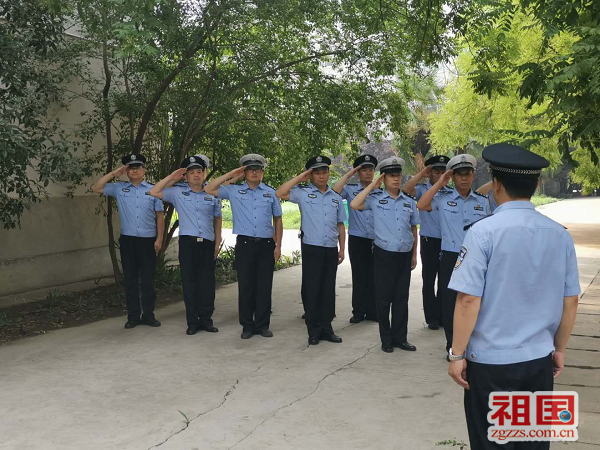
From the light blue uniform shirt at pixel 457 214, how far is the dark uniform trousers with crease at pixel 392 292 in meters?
0.48

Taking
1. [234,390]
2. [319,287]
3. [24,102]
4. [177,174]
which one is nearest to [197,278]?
[177,174]

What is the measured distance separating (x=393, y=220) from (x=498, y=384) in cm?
395

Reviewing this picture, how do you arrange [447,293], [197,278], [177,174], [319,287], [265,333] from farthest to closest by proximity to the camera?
[197,278]
[177,174]
[265,333]
[319,287]
[447,293]

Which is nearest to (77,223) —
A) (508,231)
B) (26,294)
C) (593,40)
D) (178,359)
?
(26,294)

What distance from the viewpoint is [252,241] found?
7.26 meters

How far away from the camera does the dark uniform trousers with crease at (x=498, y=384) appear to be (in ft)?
9.30

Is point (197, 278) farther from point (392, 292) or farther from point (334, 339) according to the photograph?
point (392, 292)

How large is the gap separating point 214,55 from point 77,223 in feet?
12.0

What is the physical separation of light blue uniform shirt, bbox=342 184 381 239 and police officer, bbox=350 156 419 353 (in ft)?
3.69

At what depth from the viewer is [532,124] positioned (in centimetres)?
1698

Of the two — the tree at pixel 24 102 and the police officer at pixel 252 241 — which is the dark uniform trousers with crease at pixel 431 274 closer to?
the police officer at pixel 252 241

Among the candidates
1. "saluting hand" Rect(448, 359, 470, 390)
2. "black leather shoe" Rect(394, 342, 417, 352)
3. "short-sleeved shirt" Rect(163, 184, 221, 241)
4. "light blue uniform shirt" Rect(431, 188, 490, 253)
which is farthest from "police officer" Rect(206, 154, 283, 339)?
"saluting hand" Rect(448, 359, 470, 390)

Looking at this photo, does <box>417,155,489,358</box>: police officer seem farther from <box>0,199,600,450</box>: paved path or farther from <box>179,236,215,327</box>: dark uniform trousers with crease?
<box>179,236,215,327</box>: dark uniform trousers with crease

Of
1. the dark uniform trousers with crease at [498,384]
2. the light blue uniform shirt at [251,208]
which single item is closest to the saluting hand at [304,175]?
the light blue uniform shirt at [251,208]
